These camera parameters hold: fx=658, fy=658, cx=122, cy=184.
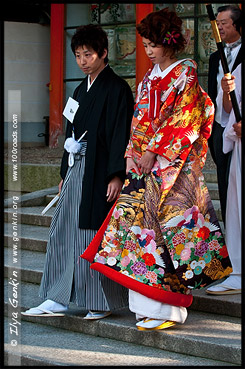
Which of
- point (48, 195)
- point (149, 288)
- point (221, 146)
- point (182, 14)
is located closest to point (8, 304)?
point (149, 288)

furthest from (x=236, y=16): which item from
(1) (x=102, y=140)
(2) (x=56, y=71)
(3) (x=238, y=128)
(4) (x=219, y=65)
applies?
(2) (x=56, y=71)

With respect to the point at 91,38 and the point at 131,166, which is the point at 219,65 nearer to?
the point at 91,38

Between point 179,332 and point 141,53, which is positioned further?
point 141,53

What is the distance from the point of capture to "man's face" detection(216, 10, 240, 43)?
416 centimetres

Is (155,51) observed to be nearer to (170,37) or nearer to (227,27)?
(170,37)

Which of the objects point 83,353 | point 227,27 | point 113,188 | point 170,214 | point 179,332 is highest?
point 227,27

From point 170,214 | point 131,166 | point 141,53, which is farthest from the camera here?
point 141,53

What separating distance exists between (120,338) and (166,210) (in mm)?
826

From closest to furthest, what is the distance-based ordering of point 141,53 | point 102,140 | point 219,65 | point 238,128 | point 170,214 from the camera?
1. point 170,214
2. point 238,128
3. point 102,140
4. point 219,65
5. point 141,53

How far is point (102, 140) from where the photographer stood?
4055 mm

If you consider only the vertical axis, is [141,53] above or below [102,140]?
above

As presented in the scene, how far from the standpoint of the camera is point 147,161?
12.2ft

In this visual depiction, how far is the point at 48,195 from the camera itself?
21.8 feet

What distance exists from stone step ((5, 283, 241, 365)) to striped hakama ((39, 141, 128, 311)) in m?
0.11
